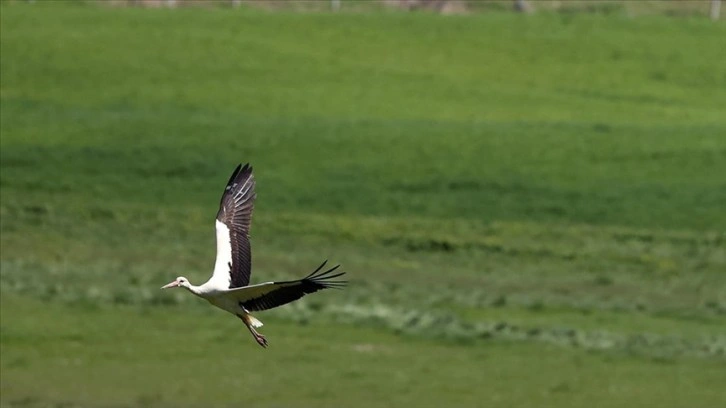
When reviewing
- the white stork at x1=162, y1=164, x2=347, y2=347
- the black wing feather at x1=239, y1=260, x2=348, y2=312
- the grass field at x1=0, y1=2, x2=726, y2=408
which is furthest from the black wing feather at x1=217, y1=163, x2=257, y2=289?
the grass field at x1=0, y1=2, x2=726, y2=408

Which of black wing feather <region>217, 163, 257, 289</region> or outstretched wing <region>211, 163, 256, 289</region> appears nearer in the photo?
outstretched wing <region>211, 163, 256, 289</region>

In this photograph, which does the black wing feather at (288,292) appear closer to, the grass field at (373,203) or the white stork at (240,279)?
the white stork at (240,279)

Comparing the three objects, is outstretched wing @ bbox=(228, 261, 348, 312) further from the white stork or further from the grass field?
the grass field

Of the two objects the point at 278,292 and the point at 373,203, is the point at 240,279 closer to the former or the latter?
the point at 278,292

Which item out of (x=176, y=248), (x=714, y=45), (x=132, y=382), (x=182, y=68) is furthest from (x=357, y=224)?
(x=714, y=45)

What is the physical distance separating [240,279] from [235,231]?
818 mm

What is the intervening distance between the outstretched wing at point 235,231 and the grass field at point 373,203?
1093 centimetres

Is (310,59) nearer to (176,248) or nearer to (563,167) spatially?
(563,167)

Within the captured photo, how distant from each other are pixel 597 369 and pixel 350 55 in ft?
104

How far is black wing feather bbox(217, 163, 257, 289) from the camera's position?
27.2ft

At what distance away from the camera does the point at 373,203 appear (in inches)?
1449

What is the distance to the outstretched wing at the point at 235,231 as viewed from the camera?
305 inches

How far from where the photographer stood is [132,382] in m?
20.8

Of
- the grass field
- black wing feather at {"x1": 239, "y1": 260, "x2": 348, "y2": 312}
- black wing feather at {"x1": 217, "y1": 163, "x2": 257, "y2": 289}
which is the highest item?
black wing feather at {"x1": 217, "y1": 163, "x2": 257, "y2": 289}
